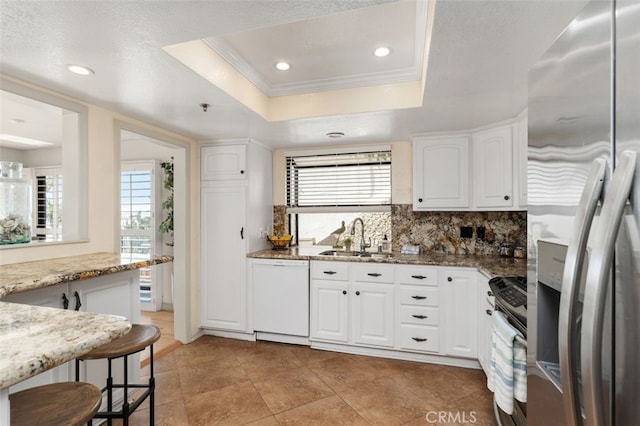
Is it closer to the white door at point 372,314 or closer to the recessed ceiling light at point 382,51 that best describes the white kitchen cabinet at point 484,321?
the white door at point 372,314

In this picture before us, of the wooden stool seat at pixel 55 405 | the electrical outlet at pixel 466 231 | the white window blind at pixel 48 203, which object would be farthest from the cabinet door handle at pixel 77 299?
the white window blind at pixel 48 203

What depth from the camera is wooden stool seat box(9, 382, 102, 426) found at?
975mm

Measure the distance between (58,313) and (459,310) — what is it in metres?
2.84

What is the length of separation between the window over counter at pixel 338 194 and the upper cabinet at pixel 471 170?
534 millimetres

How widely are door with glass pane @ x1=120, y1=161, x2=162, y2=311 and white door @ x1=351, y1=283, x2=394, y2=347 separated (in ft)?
9.89

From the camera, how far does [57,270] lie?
176 centimetres

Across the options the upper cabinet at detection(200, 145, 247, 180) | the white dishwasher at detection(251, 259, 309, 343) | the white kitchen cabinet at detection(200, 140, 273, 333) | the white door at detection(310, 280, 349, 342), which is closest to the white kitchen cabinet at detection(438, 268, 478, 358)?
the white door at detection(310, 280, 349, 342)

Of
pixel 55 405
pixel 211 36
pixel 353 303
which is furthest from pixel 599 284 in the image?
pixel 353 303

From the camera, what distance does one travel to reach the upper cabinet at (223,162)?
140 inches

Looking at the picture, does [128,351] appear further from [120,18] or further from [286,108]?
[286,108]

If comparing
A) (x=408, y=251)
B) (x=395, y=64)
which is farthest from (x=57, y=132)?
(x=408, y=251)

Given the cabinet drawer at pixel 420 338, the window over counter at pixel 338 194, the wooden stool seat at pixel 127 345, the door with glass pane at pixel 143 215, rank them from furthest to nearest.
Answer: the door with glass pane at pixel 143 215 → the window over counter at pixel 338 194 → the cabinet drawer at pixel 420 338 → the wooden stool seat at pixel 127 345

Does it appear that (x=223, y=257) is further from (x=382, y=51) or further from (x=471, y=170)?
(x=471, y=170)

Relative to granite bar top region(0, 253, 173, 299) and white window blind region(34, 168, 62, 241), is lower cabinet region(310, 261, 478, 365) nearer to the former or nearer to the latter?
granite bar top region(0, 253, 173, 299)
